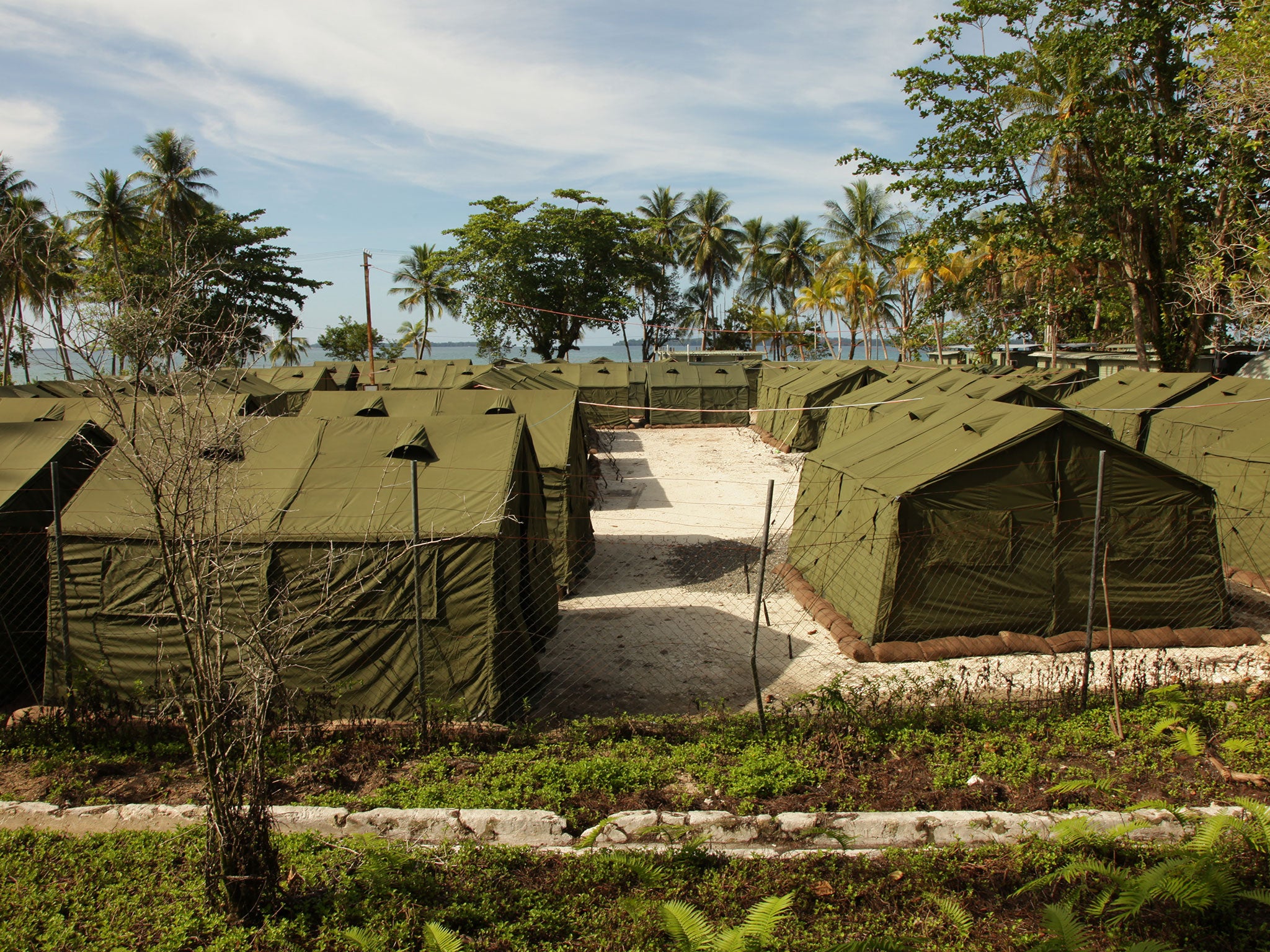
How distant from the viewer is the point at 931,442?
415 inches

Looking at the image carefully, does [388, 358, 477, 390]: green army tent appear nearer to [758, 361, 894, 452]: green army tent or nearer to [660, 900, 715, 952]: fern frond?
[758, 361, 894, 452]: green army tent

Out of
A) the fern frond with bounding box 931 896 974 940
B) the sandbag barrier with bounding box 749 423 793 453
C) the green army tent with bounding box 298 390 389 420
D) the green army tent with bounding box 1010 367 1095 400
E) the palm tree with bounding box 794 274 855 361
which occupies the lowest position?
the fern frond with bounding box 931 896 974 940

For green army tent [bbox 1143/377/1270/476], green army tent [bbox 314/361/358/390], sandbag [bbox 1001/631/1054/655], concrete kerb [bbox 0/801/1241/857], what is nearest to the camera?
concrete kerb [bbox 0/801/1241/857]

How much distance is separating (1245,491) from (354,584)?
12.1 meters

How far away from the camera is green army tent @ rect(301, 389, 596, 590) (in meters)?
11.9

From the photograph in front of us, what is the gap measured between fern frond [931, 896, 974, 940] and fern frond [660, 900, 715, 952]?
1.27m

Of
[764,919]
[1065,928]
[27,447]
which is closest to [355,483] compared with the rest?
[27,447]

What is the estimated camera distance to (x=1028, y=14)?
2044cm

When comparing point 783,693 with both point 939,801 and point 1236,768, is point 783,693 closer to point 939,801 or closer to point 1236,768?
point 939,801

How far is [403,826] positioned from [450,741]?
48.8 inches

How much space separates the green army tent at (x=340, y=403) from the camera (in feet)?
52.7

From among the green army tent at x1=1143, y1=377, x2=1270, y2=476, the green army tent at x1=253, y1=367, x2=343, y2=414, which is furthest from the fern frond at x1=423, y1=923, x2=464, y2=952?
the green army tent at x1=253, y1=367, x2=343, y2=414

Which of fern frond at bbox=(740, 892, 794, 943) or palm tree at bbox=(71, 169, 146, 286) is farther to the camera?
palm tree at bbox=(71, 169, 146, 286)

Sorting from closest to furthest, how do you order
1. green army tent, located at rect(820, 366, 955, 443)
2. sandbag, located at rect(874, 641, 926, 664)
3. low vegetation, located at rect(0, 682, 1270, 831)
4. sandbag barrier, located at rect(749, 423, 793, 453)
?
low vegetation, located at rect(0, 682, 1270, 831) → sandbag, located at rect(874, 641, 926, 664) → green army tent, located at rect(820, 366, 955, 443) → sandbag barrier, located at rect(749, 423, 793, 453)
